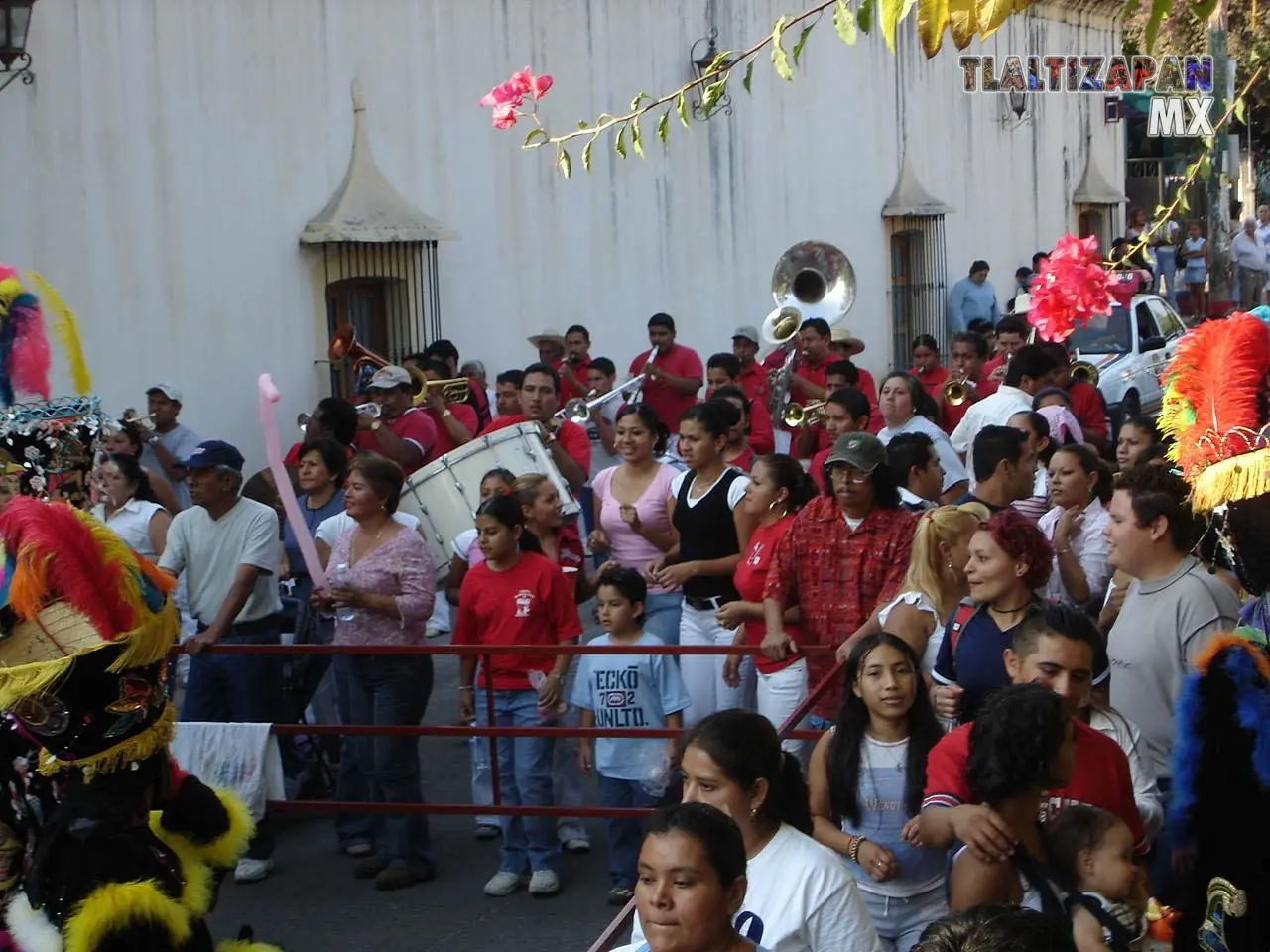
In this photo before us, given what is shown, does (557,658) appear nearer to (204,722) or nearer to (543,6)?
(204,722)

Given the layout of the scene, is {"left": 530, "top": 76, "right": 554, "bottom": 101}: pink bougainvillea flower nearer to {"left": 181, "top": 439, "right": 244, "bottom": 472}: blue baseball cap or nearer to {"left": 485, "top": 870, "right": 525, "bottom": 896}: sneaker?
{"left": 181, "top": 439, "right": 244, "bottom": 472}: blue baseball cap

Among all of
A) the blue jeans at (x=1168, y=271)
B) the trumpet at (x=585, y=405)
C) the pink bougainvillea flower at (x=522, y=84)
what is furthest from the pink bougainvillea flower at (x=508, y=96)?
the blue jeans at (x=1168, y=271)

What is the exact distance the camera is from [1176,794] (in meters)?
4.37

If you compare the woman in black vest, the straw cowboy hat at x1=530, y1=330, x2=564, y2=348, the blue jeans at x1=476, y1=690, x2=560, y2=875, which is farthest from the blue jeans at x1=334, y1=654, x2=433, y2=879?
the straw cowboy hat at x1=530, y1=330, x2=564, y2=348

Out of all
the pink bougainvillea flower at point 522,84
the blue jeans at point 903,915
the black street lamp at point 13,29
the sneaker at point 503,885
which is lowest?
the sneaker at point 503,885

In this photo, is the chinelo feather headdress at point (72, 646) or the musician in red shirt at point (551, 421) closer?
the chinelo feather headdress at point (72, 646)

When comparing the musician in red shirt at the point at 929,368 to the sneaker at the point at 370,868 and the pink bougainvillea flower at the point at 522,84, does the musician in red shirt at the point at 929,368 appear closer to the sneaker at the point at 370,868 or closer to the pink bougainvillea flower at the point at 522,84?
the sneaker at the point at 370,868

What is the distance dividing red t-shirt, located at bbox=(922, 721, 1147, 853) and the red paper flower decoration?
1.16m

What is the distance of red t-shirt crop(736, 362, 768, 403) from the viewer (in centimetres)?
1432

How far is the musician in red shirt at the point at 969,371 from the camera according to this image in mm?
12719

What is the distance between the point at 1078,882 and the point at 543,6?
13798 millimetres

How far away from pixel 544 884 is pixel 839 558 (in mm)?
1758

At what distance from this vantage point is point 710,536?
7719 millimetres

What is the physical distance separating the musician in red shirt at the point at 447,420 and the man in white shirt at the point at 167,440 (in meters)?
1.64
